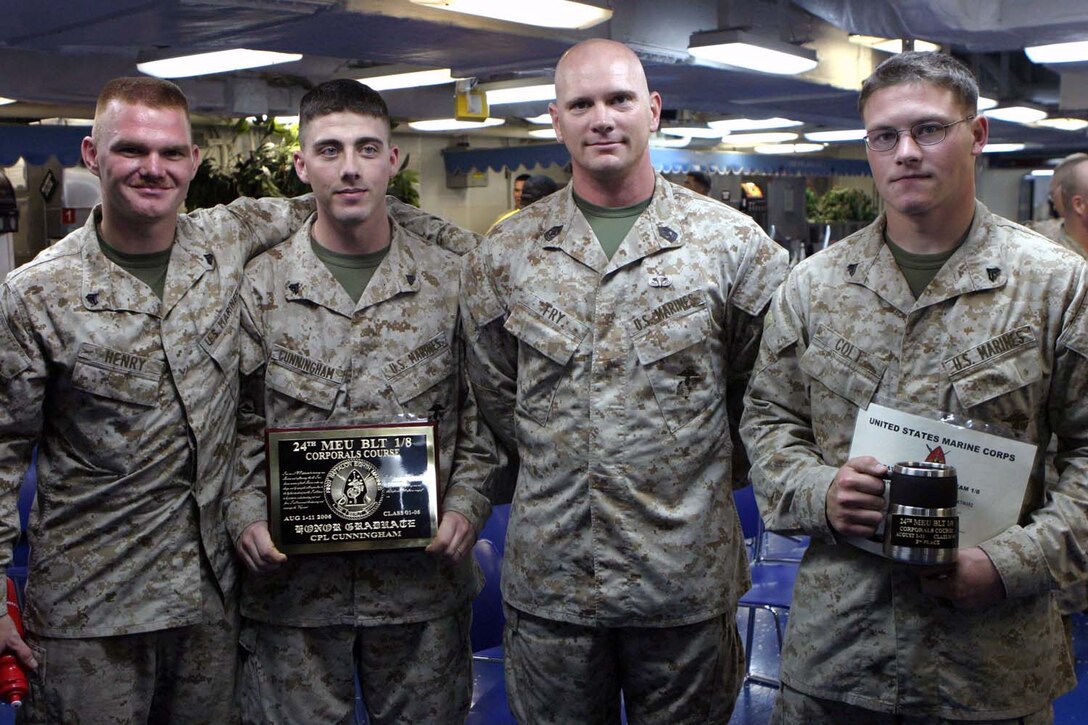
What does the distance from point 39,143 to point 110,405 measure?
23.3 feet

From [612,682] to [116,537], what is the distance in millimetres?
1157

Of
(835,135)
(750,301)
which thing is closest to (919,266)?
(750,301)

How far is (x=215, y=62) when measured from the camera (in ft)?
21.3

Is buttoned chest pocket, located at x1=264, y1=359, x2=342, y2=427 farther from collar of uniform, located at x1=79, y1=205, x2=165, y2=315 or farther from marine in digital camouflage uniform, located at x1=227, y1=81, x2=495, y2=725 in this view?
collar of uniform, located at x1=79, y1=205, x2=165, y2=315

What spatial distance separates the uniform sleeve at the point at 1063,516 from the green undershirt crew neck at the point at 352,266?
1536mm

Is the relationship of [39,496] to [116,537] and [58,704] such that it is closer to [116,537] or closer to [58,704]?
[116,537]

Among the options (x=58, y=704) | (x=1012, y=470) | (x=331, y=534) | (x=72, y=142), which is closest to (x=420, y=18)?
(x=331, y=534)

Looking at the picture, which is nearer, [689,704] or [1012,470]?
[1012,470]

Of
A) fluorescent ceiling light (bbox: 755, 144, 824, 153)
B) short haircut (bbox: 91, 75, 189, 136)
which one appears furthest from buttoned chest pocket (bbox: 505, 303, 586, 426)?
fluorescent ceiling light (bbox: 755, 144, 824, 153)

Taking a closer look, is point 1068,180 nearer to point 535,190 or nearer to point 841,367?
point 535,190

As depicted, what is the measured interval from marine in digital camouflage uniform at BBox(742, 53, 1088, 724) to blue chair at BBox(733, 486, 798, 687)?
6.34 feet

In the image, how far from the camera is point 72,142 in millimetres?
8953

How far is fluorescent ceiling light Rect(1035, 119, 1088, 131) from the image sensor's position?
13219mm

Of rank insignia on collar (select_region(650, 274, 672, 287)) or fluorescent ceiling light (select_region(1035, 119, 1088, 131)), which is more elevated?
fluorescent ceiling light (select_region(1035, 119, 1088, 131))
